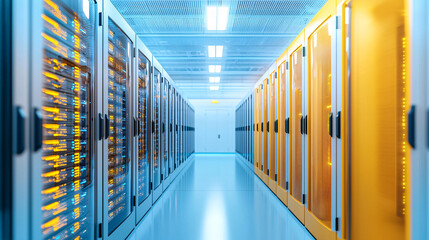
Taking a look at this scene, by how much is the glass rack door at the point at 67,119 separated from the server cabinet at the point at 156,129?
234 cm

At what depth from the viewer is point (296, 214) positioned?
383 cm

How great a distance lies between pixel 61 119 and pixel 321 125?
2.34 metres

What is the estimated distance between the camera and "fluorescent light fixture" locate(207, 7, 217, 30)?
4812mm

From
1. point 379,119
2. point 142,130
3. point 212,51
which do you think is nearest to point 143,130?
point 142,130

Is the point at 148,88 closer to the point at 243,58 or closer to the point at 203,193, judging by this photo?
the point at 203,193

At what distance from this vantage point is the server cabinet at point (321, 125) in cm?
262

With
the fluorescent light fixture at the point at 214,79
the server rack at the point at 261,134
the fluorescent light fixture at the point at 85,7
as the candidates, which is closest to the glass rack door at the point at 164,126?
the server rack at the point at 261,134

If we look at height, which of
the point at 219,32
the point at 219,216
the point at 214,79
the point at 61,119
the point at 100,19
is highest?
the point at 219,32

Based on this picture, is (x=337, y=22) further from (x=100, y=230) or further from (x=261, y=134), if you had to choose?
(x=261, y=134)

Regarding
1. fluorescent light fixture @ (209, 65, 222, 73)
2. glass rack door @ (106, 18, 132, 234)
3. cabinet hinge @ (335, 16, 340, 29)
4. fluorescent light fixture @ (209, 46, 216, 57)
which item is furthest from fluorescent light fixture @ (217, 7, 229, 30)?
fluorescent light fixture @ (209, 65, 222, 73)

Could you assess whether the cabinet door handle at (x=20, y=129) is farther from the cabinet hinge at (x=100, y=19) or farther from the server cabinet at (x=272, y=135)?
the server cabinet at (x=272, y=135)

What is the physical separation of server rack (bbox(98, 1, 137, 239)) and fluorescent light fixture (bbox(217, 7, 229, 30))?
1.97 metres

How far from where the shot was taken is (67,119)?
6.38 feet

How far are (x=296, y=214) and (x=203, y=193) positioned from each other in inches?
77.0
